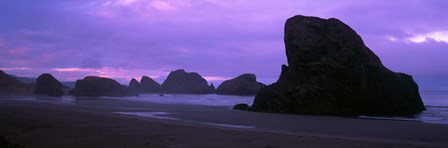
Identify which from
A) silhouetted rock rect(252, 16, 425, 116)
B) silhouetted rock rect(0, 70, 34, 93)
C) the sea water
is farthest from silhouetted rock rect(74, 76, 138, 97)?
silhouetted rock rect(252, 16, 425, 116)

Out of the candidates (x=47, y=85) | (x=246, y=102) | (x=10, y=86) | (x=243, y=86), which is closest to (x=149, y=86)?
(x=243, y=86)

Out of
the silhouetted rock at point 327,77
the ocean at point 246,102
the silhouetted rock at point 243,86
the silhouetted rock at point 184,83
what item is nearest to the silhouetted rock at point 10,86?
the ocean at point 246,102

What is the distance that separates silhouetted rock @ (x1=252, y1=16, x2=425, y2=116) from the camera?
1081 inches

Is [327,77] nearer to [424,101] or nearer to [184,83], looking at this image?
[424,101]

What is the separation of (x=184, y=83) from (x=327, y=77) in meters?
127

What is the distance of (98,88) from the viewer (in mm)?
84938

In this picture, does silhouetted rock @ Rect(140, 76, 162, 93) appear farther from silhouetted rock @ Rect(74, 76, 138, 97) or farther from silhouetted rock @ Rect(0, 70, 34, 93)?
silhouetted rock @ Rect(74, 76, 138, 97)

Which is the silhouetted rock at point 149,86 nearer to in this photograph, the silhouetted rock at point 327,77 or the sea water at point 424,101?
the sea water at point 424,101

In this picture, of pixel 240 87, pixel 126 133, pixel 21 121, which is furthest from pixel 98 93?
pixel 126 133

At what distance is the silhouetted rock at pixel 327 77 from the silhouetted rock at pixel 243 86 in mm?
66509

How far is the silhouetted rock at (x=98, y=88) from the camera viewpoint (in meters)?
82.9

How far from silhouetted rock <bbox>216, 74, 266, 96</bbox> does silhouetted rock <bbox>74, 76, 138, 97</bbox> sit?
96.7 feet

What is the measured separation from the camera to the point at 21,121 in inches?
666

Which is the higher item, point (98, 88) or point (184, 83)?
point (184, 83)
